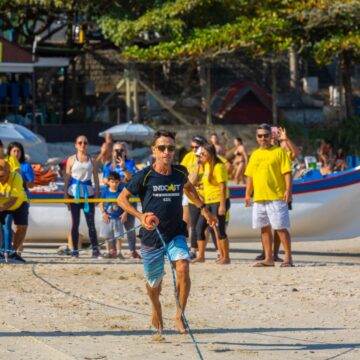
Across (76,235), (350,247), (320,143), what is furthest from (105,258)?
(320,143)

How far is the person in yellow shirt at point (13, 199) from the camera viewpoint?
14031 millimetres

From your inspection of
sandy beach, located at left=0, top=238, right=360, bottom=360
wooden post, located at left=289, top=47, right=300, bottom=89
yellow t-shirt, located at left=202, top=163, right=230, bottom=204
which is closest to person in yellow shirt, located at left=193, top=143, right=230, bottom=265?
yellow t-shirt, located at left=202, top=163, right=230, bottom=204

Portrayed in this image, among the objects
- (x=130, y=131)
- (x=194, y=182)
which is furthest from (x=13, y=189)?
(x=130, y=131)

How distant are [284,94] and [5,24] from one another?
1005 centimetres

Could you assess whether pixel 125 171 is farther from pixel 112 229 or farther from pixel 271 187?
pixel 271 187

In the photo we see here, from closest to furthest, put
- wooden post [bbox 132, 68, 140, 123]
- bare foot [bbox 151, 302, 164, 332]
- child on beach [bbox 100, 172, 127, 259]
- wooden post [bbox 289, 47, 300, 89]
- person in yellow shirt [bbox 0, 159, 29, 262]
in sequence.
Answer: bare foot [bbox 151, 302, 164, 332] < person in yellow shirt [bbox 0, 159, 29, 262] < child on beach [bbox 100, 172, 127, 259] < wooden post [bbox 132, 68, 140, 123] < wooden post [bbox 289, 47, 300, 89]

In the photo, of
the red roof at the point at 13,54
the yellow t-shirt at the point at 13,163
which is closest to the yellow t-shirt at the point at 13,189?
the yellow t-shirt at the point at 13,163

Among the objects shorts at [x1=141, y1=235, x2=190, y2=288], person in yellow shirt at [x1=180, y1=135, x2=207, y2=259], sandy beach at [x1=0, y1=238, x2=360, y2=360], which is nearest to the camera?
sandy beach at [x1=0, y1=238, x2=360, y2=360]

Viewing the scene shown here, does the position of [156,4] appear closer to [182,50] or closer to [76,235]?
[182,50]

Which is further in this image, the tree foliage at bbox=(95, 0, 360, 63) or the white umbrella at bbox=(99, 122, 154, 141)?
the tree foliage at bbox=(95, 0, 360, 63)

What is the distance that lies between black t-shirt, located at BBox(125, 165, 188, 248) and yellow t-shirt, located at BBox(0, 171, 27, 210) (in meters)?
4.92

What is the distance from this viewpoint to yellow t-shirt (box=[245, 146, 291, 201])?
45.0 ft

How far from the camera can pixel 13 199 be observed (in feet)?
46.2

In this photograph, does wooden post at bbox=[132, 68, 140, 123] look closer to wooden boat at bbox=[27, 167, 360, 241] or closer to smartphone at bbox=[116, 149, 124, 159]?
wooden boat at bbox=[27, 167, 360, 241]
